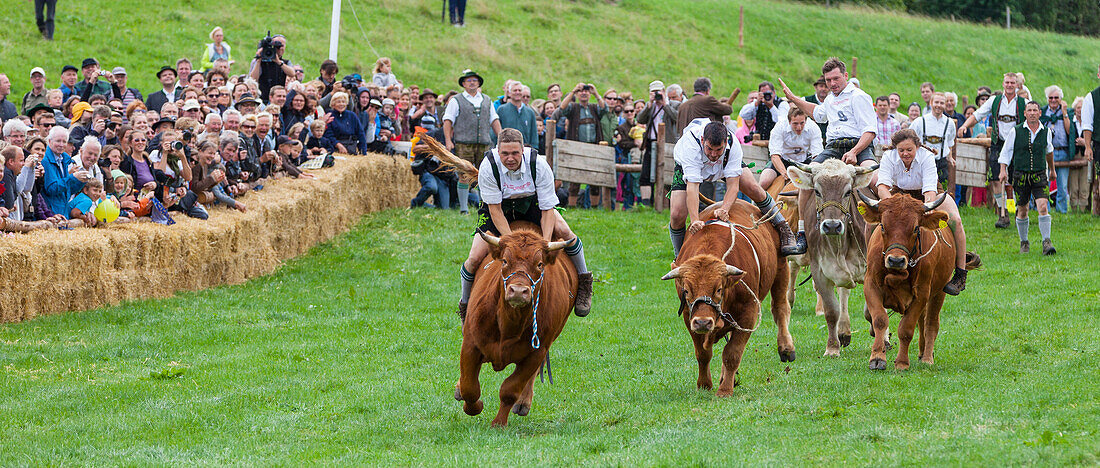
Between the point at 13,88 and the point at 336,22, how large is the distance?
7.27 meters

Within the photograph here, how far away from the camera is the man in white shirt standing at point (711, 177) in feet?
35.2

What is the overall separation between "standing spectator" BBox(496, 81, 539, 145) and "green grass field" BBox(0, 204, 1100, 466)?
563 cm

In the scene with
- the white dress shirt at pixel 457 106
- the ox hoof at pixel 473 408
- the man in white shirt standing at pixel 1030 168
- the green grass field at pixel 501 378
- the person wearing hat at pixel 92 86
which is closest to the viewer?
the green grass field at pixel 501 378

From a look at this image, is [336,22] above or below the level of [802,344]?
above

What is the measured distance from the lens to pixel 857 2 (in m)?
64.4

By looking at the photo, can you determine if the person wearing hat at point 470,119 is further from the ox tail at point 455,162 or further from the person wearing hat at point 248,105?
the ox tail at point 455,162

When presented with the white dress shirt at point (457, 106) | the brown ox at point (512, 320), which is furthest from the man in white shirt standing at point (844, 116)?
the white dress shirt at point (457, 106)

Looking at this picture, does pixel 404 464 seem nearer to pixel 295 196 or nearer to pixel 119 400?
pixel 119 400

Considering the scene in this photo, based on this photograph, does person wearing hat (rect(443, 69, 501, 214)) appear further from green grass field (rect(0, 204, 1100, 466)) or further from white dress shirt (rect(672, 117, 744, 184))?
white dress shirt (rect(672, 117, 744, 184))

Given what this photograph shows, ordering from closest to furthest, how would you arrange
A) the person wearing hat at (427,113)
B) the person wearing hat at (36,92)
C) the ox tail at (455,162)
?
the ox tail at (455,162)
the person wearing hat at (36,92)
the person wearing hat at (427,113)

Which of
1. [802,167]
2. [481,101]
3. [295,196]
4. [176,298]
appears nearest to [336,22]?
[481,101]

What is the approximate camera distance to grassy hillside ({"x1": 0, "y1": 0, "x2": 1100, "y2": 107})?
32.1 metres

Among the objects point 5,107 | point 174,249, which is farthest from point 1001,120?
point 5,107

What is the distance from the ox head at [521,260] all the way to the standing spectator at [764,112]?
43.4ft
